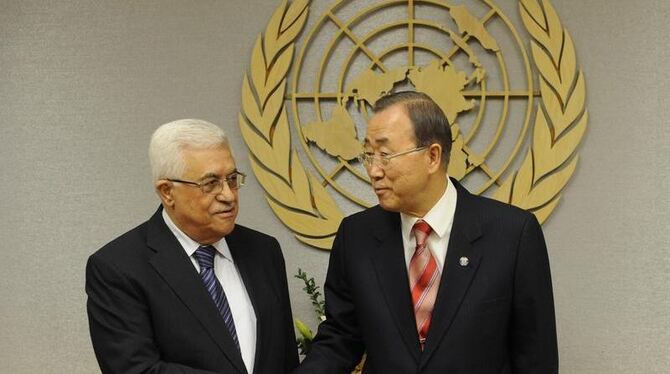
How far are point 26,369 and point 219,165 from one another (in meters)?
1.97

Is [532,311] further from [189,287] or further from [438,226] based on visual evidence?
[189,287]

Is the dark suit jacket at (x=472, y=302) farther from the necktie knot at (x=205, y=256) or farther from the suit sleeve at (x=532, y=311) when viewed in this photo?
the necktie knot at (x=205, y=256)

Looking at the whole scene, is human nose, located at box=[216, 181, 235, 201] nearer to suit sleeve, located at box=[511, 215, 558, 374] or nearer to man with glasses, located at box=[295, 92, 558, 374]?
man with glasses, located at box=[295, 92, 558, 374]

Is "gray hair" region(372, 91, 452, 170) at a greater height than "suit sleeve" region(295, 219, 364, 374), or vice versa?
"gray hair" region(372, 91, 452, 170)

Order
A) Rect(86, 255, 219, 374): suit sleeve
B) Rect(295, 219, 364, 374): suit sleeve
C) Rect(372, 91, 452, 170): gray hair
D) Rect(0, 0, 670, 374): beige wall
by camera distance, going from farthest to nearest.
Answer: Rect(0, 0, 670, 374): beige wall
Rect(295, 219, 364, 374): suit sleeve
Rect(372, 91, 452, 170): gray hair
Rect(86, 255, 219, 374): suit sleeve

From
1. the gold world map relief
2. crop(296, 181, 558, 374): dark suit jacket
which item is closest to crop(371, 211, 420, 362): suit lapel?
crop(296, 181, 558, 374): dark suit jacket

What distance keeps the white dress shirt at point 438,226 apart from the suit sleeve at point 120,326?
2.21ft

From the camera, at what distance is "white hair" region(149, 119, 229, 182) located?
7.18 feet

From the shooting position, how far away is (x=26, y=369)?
3.62 m

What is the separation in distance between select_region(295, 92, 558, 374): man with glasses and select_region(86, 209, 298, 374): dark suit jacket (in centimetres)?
38

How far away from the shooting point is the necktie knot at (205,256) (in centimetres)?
230

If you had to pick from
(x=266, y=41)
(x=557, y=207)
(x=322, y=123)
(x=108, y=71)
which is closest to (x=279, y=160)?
(x=322, y=123)

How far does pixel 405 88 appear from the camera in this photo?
342 cm

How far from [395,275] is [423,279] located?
8 centimetres
